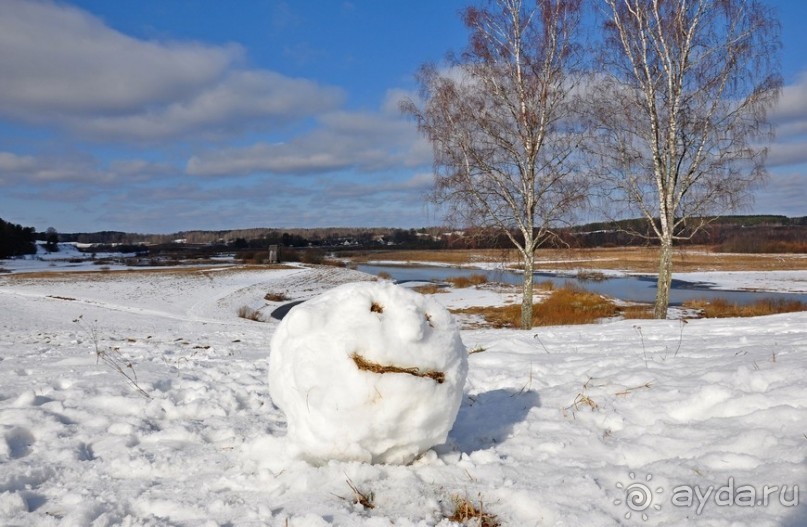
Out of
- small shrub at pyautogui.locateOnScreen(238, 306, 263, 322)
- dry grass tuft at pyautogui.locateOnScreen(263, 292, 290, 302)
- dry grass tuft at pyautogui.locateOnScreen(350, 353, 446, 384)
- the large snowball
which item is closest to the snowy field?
the large snowball

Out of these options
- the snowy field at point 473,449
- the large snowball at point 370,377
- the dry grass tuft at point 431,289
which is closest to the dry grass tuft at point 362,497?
the snowy field at point 473,449

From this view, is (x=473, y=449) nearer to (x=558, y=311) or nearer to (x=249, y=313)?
(x=558, y=311)

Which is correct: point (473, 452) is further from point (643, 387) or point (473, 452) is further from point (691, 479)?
point (643, 387)

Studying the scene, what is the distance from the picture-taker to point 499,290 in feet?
99.6

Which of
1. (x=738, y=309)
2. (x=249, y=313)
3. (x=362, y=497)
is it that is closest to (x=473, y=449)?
(x=362, y=497)

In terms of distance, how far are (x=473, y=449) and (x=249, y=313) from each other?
22.9 m

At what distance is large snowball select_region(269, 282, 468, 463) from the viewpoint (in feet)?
9.72

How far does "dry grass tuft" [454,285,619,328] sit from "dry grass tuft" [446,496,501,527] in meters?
16.7

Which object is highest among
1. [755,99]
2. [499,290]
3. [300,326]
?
[755,99]

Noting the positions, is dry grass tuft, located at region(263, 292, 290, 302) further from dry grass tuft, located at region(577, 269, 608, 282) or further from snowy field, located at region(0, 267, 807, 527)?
snowy field, located at region(0, 267, 807, 527)

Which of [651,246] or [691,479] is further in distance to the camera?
[651,246]

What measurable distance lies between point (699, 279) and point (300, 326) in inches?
1589

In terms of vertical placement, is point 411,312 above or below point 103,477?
above

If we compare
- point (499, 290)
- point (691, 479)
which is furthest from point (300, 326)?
point (499, 290)
